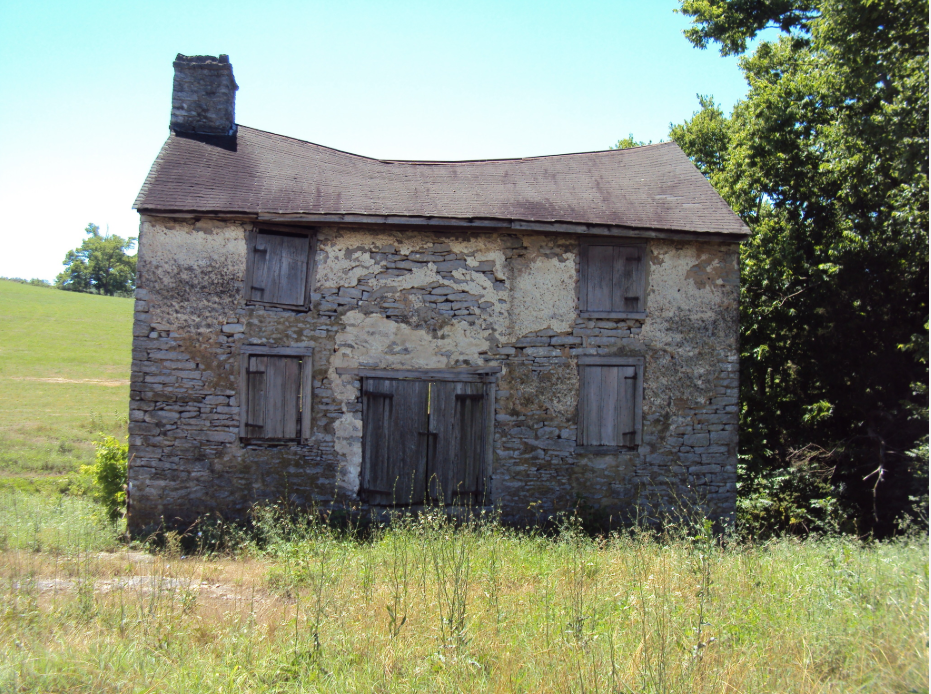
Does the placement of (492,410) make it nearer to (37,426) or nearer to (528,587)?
(528,587)

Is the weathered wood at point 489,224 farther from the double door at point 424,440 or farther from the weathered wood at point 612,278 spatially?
the double door at point 424,440

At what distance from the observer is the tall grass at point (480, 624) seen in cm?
340

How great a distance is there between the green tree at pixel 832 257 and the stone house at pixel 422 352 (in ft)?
11.0

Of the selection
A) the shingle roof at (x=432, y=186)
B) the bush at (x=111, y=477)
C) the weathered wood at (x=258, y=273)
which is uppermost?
the shingle roof at (x=432, y=186)

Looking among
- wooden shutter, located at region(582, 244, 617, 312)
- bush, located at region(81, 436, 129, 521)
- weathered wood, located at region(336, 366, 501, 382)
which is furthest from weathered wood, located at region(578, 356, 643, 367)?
bush, located at region(81, 436, 129, 521)

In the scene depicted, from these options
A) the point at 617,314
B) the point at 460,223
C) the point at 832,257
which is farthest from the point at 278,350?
the point at 832,257

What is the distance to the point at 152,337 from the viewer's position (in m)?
7.93

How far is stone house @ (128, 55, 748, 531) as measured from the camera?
7965mm

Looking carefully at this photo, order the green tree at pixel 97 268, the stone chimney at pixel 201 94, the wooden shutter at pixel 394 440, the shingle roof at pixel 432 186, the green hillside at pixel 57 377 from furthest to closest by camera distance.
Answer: the green tree at pixel 97 268 → the green hillside at pixel 57 377 → the stone chimney at pixel 201 94 → the shingle roof at pixel 432 186 → the wooden shutter at pixel 394 440

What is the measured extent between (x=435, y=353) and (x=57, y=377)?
21405mm

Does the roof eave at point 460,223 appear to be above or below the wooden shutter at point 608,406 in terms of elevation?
above

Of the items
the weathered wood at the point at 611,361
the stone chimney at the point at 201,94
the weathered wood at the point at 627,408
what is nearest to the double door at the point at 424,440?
the weathered wood at the point at 611,361

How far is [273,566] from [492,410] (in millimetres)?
3597

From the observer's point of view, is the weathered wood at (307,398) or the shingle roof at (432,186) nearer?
the weathered wood at (307,398)
